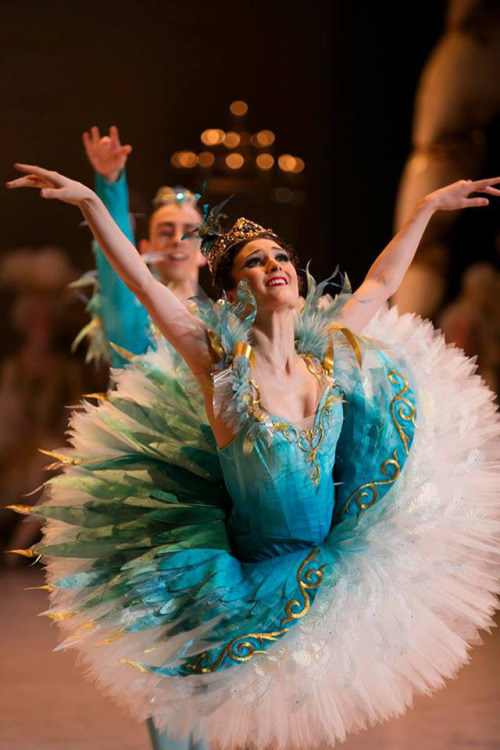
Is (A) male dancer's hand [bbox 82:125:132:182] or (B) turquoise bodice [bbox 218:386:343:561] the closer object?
(B) turquoise bodice [bbox 218:386:343:561]

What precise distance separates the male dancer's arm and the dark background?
9.58ft

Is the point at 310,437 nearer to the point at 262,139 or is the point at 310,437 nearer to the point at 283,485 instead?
the point at 283,485

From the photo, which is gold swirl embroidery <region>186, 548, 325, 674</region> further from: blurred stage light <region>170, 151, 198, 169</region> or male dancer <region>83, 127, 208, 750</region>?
blurred stage light <region>170, 151, 198, 169</region>

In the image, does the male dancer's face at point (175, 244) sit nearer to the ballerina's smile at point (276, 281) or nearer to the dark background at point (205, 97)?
the ballerina's smile at point (276, 281)

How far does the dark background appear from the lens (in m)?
6.16

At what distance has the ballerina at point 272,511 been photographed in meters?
2.16

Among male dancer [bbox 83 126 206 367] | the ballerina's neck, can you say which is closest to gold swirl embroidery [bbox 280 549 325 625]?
the ballerina's neck

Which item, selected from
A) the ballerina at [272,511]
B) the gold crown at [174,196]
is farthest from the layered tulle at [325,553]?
the gold crown at [174,196]

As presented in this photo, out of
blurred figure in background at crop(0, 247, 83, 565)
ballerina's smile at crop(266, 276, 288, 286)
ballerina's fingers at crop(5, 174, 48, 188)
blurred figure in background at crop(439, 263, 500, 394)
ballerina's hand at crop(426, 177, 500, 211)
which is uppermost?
ballerina's hand at crop(426, 177, 500, 211)

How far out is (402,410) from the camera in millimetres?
2406

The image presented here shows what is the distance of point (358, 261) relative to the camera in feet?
20.3

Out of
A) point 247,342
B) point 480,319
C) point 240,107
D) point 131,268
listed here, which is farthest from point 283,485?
point 240,107

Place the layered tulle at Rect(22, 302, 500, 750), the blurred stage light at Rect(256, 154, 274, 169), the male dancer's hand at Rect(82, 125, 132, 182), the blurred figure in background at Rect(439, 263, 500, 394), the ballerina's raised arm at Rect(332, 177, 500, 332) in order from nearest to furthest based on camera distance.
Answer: the layered tulle at Rect(22, 302, 500, 750)
the ballerina's raised arm at Rect(332, 177, 500, 332)
the male dancer's hand at Rect(82, 125, 132, 182)
the blurred figure in background at Rect(439, 263, 500, 394)
the blurred stage light at Rect(256, 154, 274, 169)

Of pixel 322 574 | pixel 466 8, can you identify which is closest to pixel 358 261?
pixel 466 8
